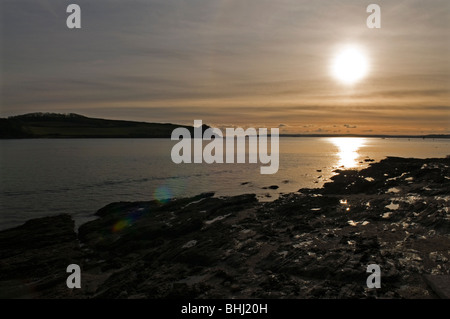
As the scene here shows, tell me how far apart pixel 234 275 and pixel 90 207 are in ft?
77.9

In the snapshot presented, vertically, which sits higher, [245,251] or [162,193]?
[162,193]

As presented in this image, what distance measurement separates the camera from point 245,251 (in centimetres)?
1681

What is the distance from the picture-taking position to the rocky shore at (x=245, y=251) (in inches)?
502

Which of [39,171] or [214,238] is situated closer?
[214,238]

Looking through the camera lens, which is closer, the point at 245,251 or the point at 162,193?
the point at 245,251

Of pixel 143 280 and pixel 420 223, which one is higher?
pixel 420 223

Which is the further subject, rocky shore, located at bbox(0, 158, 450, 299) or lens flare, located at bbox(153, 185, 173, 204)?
lens flare, located at bbox(153, 185, 173, 204)

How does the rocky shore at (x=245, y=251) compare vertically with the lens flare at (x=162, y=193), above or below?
below

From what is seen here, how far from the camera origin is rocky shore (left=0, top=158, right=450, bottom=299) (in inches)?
502

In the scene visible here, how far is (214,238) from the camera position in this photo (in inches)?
763

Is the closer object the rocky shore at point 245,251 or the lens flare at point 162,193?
the rocky shore at point 245,251

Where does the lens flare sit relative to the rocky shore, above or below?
above

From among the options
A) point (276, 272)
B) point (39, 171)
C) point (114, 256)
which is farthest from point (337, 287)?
point (39, 171)
